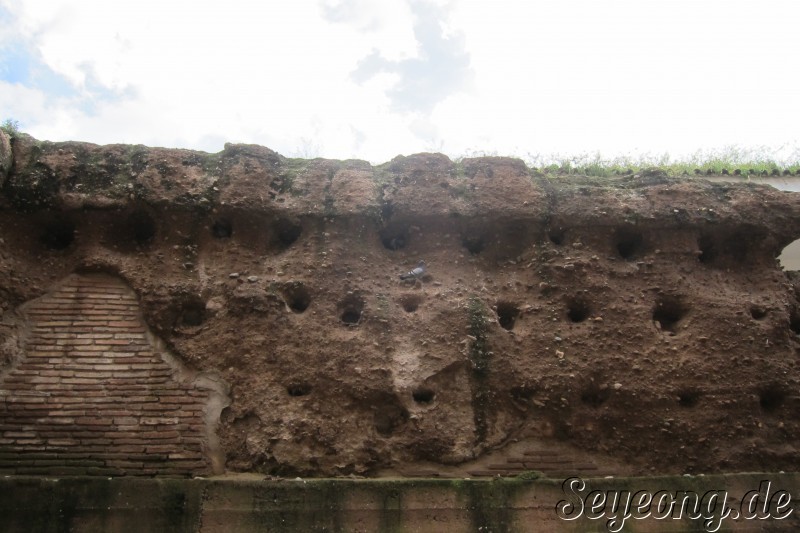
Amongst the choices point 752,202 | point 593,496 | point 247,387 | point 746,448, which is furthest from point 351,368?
point 752,202

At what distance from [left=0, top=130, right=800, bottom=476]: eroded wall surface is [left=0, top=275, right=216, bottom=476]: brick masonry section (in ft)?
0.12

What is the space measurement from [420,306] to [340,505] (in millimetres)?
1992

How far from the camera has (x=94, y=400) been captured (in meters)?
5.07

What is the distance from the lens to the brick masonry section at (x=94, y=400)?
4867 mm

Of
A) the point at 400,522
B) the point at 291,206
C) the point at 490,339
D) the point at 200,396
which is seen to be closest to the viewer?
the point at 400,522

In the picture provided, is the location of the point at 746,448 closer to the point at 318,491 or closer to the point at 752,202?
the point at 752,202

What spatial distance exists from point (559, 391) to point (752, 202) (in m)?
3.03

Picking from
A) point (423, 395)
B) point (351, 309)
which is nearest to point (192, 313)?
point (351, 309)

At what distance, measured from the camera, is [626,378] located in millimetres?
5551

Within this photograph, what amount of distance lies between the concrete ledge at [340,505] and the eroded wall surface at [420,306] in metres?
0.47

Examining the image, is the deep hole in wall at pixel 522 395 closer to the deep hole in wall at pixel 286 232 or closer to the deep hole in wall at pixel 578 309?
the deep hole in wall at pixel 578 309

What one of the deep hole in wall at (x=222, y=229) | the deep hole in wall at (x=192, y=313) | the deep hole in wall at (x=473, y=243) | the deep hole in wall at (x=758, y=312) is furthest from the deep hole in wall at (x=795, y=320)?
the deep hole in wall at (x=192, y=313)

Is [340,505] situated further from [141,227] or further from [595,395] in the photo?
[141,227]

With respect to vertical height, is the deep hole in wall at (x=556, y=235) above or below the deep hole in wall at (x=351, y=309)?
above
